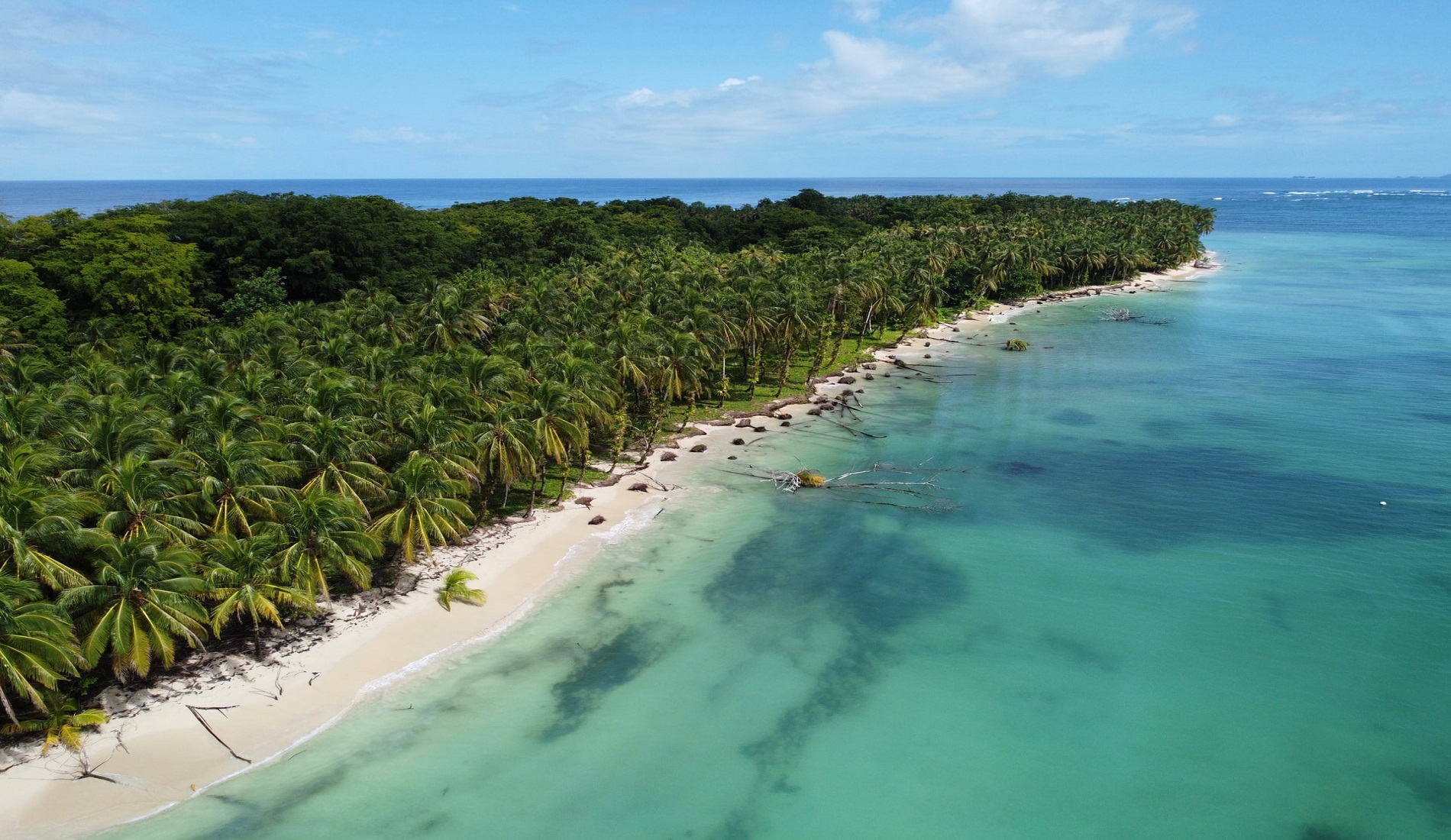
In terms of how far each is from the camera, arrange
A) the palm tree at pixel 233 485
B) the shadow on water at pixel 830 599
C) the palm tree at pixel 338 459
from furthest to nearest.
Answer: the palm tree at pixel 338 459 → the palm tree at pixel 233 485 → the shadow on water at pixel 830 599

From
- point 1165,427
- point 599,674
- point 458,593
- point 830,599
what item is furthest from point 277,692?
point 1165,427

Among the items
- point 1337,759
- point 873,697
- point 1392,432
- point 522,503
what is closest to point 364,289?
point 522,503

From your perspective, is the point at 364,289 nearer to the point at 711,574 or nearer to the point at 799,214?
the point at 711,574

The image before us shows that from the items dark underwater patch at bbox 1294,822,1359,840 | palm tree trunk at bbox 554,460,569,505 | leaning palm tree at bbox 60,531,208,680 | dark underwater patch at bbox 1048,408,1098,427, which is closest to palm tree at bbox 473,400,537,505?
palm tree trunk at bbox 554,460,569,505

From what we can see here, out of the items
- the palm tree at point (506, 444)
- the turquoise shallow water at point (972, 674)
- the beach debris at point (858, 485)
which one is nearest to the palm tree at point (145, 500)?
the turquoise shallow water at point (972, 674)

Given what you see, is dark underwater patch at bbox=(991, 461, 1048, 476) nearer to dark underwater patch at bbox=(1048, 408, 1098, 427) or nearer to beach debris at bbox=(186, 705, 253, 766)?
dark underwater patch at bbox=(1048, 408, 1098, 427)

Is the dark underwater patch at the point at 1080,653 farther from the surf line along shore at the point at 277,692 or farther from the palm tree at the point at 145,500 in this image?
the palm tree at the point at 145,500
